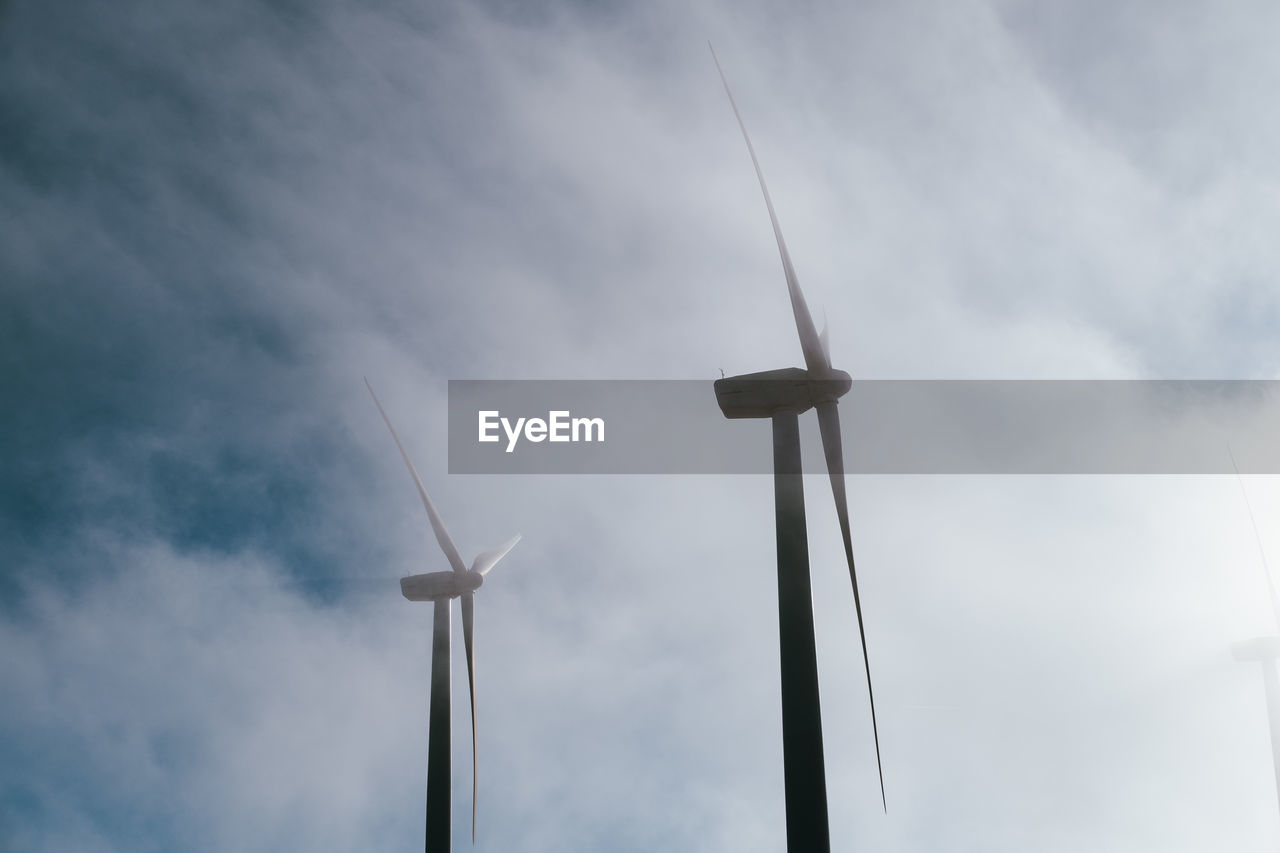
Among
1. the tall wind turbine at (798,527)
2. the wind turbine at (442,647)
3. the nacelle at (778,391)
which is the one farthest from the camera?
the wind turbine at (442,647)

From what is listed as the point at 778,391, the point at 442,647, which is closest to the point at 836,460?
the point at 778,391

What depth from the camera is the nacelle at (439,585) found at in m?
40.8

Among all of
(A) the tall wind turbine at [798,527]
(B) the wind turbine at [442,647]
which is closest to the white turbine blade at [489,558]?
(B) the wind turbine at [442,647]

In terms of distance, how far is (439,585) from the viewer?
41156 millimetres

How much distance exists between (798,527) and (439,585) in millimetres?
24006

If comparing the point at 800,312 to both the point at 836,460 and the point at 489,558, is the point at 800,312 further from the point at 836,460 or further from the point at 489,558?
the point at 489,558

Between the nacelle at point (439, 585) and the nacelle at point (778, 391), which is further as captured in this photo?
the nacelle at point (439, 585)

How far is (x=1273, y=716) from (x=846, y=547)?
44.7 m

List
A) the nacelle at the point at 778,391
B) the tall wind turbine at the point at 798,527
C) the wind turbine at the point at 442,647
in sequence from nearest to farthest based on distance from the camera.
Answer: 1. the tall wind turbine at the point at 798,527
2. the nacelle at the point at 778,391
3. the wind turbine at the point at 442,647

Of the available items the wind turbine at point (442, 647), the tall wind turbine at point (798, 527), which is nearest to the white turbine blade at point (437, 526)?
the wind turbine at point (442, 647)

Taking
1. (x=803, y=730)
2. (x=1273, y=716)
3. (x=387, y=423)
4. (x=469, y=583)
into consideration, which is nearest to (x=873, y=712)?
(x=803, y=730)

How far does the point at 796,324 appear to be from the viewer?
2586 centimetres

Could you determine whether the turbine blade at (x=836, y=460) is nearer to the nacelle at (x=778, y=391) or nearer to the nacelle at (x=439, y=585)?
the nacelle at (x=778, y=391)

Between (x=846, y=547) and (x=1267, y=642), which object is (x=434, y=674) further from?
(x=1267, y=642)
